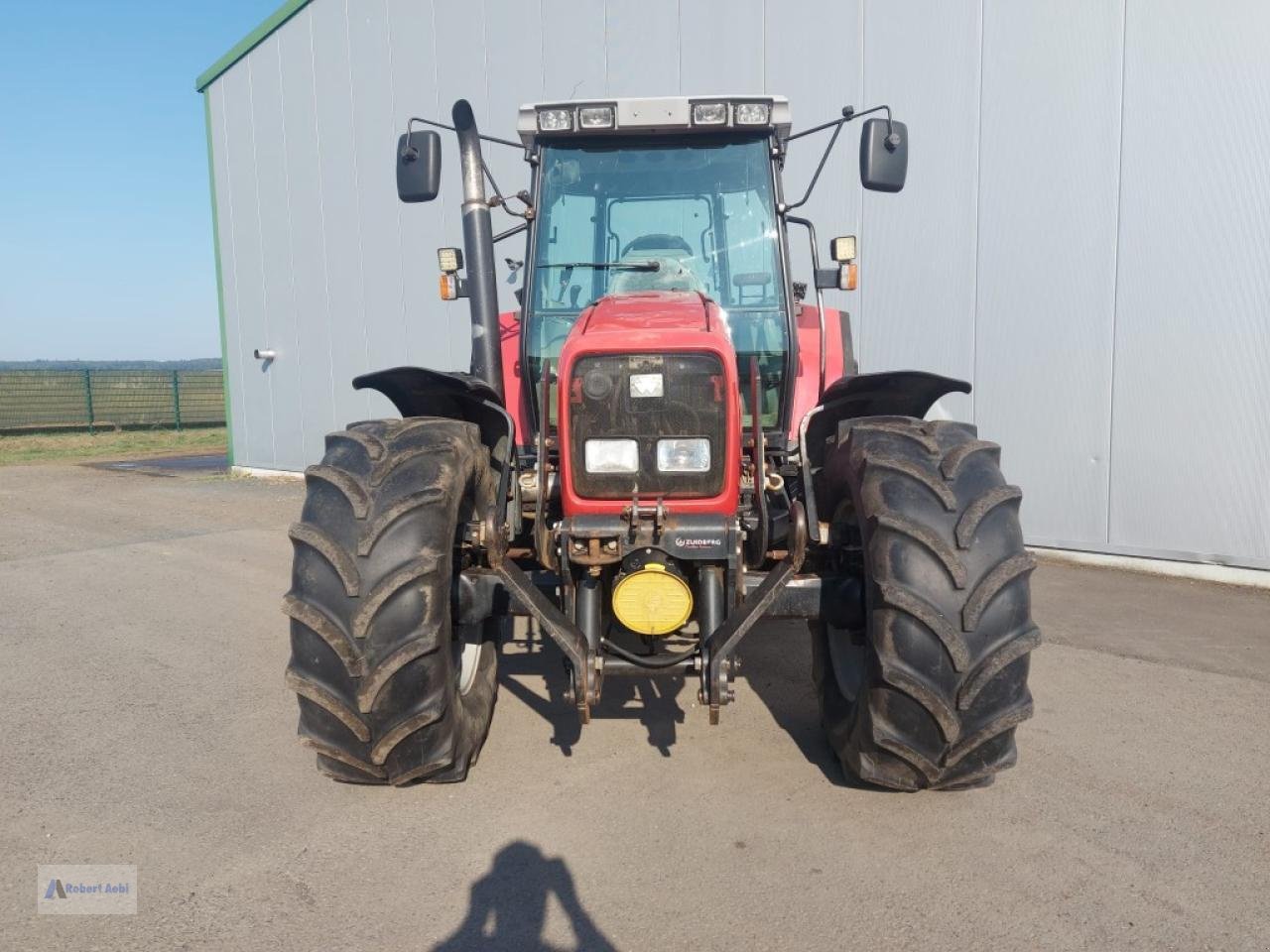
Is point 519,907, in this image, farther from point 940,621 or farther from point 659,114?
point 659,114

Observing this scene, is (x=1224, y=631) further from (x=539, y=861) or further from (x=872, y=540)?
(x=539, y=861)

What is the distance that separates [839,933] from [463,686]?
172cm

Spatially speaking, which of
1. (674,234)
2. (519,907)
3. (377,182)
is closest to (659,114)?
(674,234)

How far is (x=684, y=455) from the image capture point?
10.4 feet

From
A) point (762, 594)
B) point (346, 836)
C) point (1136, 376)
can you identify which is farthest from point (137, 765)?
point (1136, 376)

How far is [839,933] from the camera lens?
93.7 inches

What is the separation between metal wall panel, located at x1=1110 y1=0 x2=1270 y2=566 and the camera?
6.13 metres

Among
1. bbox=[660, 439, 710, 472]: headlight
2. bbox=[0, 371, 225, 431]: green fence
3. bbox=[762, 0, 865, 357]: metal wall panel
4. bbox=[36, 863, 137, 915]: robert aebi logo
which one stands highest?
bbox=[762, 0, 865, 357]: metal wall panel

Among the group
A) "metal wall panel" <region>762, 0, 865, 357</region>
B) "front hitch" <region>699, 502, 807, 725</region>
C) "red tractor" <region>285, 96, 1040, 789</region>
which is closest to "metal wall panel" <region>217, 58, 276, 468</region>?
"metal wall panel" <region>762, 0, 865, 357</region>

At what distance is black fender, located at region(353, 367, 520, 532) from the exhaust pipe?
235 millimetres

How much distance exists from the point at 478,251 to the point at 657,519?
5.58ft

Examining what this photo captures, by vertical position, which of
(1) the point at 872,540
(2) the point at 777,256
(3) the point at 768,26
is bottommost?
(1) the point at 872,540

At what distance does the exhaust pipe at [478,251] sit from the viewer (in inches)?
155

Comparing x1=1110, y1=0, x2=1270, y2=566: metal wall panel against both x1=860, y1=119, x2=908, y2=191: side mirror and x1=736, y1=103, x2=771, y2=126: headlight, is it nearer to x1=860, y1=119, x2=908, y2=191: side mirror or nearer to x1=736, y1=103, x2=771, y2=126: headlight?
x1=860, y1=119, x2=908, y2=191: side mirror
